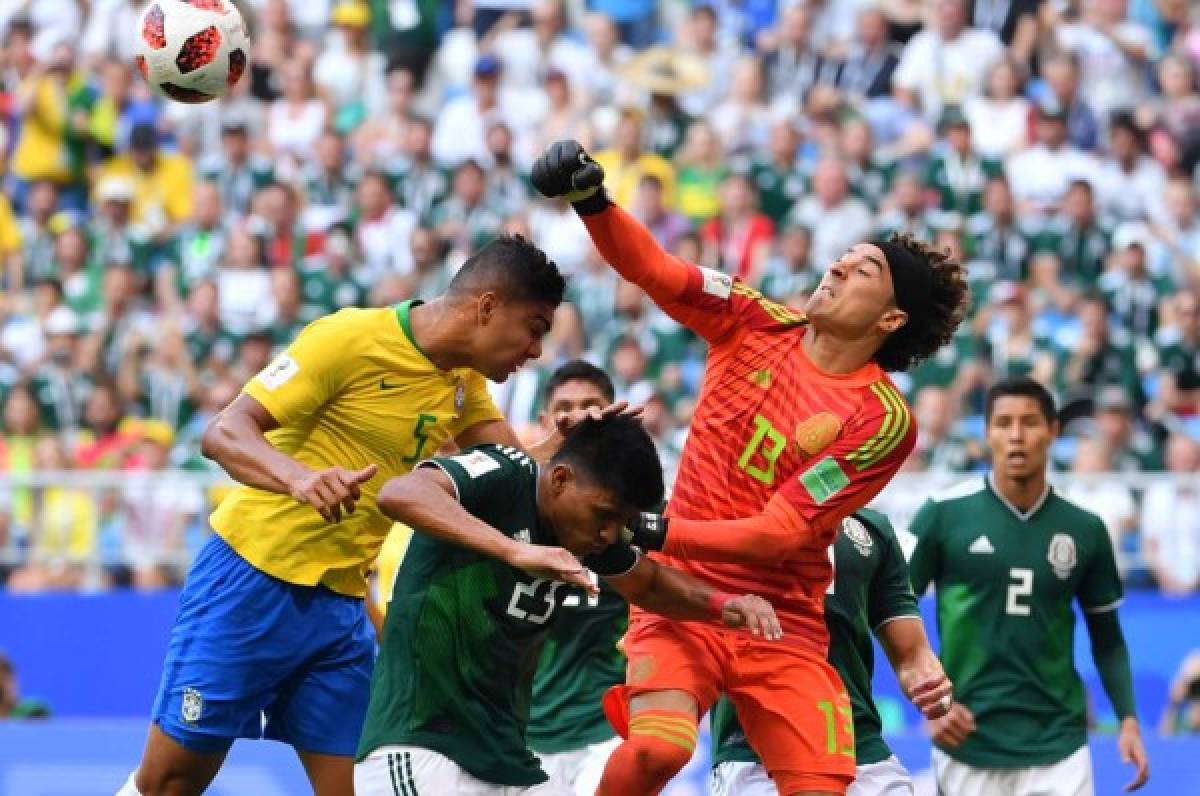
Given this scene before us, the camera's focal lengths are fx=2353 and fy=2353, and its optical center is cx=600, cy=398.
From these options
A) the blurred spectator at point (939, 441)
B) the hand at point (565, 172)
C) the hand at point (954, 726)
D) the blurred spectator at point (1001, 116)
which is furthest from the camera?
the blurred spectator at point (1001, 116)

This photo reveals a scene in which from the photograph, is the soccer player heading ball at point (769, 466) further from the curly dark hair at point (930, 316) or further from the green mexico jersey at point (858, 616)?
the green mexico jersey at point (858, 616)

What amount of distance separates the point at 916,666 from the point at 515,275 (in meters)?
1.89

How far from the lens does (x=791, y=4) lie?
1927 centimetres

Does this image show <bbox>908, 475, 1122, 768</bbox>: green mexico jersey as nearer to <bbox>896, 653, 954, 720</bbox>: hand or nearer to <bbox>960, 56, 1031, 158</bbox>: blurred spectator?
<bbox>896, 653, 954, 720</bbox>: hand

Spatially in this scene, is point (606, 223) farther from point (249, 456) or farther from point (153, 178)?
point (153, 178)

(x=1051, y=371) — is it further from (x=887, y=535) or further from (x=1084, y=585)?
(x=887, y=535)

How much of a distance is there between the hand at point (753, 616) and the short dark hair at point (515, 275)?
1.21 meters

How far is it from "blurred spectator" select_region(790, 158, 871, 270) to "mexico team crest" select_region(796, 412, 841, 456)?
883cm

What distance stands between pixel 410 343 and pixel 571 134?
1063cm

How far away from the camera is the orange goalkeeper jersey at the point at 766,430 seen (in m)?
7.58

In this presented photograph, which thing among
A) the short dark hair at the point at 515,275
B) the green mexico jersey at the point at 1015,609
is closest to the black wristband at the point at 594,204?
the short dark hair at the point at 515,275

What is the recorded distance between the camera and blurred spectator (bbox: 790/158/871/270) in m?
16.5

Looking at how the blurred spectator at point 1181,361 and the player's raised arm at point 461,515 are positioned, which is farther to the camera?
the blurred spectator at point 1181,361

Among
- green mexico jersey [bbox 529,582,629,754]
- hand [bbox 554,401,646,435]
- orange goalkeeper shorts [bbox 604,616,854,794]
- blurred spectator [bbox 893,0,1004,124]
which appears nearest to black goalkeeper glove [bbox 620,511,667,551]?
hand [bbox 554,401,646,435]
